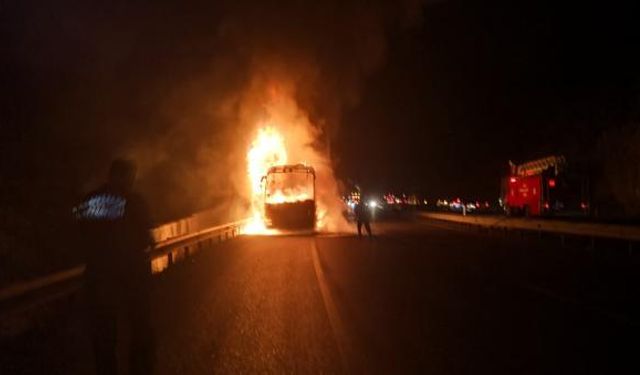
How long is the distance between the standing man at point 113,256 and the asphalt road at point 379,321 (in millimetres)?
1273

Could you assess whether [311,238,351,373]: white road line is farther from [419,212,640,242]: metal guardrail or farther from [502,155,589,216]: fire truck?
[502,155,589,216]: fire truck

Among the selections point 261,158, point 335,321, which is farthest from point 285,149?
point 335,321

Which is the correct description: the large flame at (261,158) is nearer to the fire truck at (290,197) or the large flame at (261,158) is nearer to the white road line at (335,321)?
the fire truck at (290,197)

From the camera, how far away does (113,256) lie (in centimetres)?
643

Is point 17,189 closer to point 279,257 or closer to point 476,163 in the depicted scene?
point 279,257

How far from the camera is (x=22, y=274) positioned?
14039 millimetres

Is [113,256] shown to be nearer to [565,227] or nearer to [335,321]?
[335,321]

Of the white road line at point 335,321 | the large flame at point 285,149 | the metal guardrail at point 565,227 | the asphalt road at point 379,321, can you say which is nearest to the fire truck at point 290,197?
the large flame at point 285,149

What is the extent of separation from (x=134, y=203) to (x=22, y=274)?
859cm

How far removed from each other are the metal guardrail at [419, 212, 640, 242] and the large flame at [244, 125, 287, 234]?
432 inches

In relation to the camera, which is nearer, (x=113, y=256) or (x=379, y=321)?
(x=113, y=256)

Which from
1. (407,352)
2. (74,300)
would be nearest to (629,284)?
(407,352)

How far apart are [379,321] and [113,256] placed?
497 centimetres

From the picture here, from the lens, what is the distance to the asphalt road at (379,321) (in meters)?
7.96
